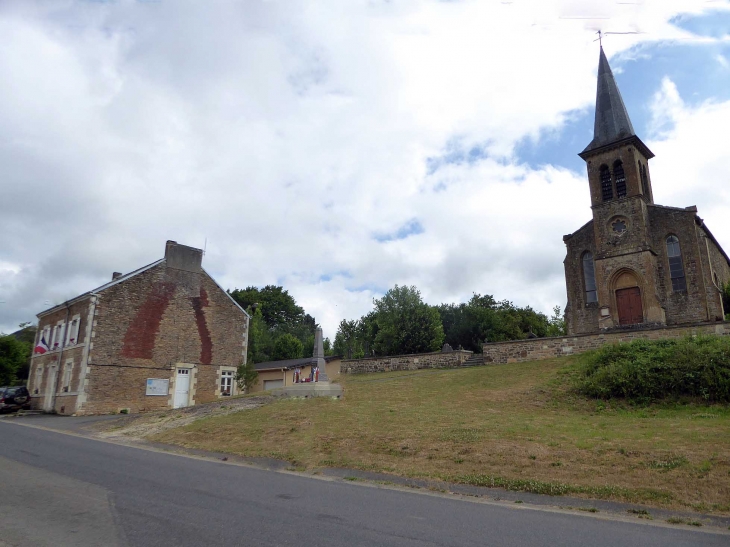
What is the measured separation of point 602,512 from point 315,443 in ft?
22.5

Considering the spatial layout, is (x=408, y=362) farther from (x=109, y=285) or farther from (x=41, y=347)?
(x=41, y=347)

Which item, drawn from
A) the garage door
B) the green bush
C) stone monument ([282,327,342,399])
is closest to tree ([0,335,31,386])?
the garage door

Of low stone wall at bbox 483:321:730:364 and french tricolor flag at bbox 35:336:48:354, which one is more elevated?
french tricolor flag at bbox 35:336:48:354

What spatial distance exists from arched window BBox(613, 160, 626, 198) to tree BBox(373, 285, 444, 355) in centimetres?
1713

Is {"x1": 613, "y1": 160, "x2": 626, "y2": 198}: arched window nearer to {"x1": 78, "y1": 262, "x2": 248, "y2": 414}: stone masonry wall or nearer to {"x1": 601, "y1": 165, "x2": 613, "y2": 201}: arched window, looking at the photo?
{"x1": 601, "y1": 165, "x2": 613, "y2": 201}: arched window

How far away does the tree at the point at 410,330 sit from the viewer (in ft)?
134

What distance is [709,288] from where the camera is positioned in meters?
27.9

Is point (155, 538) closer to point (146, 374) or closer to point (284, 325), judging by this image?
point (146, 374)

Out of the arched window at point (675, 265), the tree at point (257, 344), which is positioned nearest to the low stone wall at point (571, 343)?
the arched window at point (675, 265)

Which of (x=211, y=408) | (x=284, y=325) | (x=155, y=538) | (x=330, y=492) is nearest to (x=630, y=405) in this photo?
(x=330, y=492)

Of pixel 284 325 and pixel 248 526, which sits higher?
pixel 284 325

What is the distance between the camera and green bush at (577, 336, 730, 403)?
13.3 metres

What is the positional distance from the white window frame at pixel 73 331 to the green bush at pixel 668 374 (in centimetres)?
2481

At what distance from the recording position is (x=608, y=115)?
108 feet
